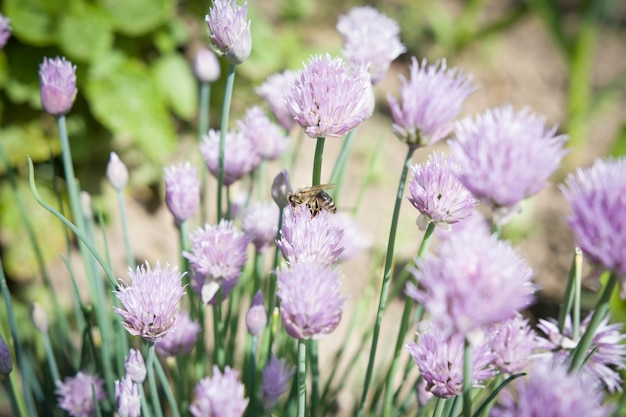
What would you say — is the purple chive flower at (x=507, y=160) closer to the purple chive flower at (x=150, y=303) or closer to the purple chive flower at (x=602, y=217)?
the purple chive flower at (x=602, y=217)

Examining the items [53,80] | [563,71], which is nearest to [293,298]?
[53,80]

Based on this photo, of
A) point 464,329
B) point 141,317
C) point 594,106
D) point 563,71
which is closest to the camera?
point 464,329

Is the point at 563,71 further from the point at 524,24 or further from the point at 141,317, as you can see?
the point at 141,317

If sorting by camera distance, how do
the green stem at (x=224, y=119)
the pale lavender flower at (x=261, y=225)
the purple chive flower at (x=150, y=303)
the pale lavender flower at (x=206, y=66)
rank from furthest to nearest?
the pale lavender flower at (x=206, y=66), the pale lavender flower at (x=261, y=225), the green stem at (x=224, y=119), the purple chive flower at (x=150, y=303)

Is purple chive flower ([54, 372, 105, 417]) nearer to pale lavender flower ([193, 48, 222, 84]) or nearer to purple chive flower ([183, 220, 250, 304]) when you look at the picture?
purple chive flower ([183, 220, 250, 304])

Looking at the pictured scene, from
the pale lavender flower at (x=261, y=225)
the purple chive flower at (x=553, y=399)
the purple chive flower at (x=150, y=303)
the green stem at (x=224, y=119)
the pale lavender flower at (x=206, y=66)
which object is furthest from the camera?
the pale lavender flower at (x=206, y=66)

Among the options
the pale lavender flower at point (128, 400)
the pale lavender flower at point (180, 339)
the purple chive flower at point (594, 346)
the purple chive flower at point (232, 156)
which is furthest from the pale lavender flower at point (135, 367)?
the purple chive flower at point (594, 346)

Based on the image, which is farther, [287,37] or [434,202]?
[287,37]
